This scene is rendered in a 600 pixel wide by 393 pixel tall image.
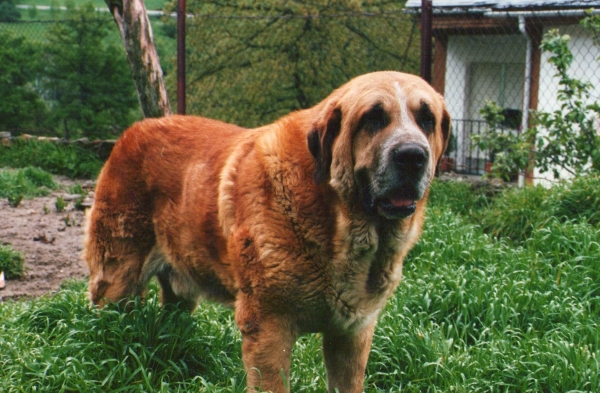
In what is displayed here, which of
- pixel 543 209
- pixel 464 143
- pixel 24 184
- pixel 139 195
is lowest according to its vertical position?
pixel 24 184

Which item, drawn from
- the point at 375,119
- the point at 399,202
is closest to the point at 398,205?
the point at 399,202

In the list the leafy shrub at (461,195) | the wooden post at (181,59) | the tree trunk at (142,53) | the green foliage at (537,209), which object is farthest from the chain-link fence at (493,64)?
the tree trunk at (142,53)

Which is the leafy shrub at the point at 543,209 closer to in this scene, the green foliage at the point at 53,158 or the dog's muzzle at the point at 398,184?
the dog's muzzle at the point at 398,184

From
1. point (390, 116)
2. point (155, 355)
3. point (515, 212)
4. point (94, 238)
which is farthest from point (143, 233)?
point (515, 212)

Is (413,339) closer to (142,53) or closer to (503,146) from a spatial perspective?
(142,53)

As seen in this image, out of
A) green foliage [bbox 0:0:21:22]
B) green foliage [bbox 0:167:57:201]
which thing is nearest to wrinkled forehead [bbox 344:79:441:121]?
green foliage [bbox 0:167:57:201]

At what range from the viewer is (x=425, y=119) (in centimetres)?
322

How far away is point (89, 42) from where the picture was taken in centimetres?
1432

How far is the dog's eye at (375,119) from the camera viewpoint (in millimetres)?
3114

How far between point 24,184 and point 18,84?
17.2 feet

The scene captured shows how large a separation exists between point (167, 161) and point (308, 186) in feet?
3.71

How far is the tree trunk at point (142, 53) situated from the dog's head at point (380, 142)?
3.98 meters

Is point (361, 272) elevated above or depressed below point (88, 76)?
below

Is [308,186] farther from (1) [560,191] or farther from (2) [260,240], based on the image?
(1) [560,191]
